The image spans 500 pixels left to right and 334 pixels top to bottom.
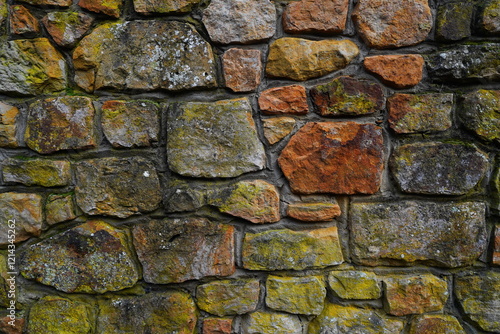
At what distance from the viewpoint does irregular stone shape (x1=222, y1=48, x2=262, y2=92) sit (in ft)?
4.00

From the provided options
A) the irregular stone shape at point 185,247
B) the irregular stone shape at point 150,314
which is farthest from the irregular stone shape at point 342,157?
the irregular stone shape at point 150,314

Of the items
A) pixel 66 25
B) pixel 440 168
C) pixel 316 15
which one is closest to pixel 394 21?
pixel 316 15

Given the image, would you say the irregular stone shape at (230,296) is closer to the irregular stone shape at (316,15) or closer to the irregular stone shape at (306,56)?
the irregular stone shape at (306,56)

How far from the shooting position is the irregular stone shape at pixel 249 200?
1217 millimetres

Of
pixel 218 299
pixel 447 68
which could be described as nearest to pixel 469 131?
pixel 447 68

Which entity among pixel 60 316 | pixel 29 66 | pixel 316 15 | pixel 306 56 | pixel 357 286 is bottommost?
pixel 60 316

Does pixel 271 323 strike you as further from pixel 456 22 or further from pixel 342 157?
pixel 456 22

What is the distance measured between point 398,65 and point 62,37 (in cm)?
136

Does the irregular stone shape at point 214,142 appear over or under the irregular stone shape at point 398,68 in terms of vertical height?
under

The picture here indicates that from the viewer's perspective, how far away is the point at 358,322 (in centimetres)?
123

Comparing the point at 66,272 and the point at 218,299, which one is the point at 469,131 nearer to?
the point at 218,299

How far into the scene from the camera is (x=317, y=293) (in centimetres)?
123

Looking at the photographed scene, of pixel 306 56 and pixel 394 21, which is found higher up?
pixel 394 21

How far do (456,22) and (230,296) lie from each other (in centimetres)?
141
